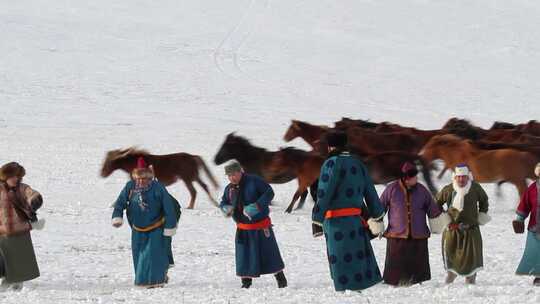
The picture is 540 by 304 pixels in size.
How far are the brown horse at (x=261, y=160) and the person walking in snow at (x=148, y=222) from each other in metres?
6.25

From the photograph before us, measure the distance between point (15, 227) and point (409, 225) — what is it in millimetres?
3671

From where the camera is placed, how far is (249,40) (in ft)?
175

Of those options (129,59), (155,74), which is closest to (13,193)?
(155,74)

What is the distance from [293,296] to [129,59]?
39777 millimetres

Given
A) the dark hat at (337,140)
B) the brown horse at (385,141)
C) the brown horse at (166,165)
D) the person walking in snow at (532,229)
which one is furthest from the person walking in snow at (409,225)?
the brown horse at (385,141)

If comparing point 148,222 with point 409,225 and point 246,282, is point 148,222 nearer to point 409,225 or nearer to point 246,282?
point 246,282

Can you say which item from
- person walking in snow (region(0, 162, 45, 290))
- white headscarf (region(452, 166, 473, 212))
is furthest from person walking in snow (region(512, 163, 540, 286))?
person walking in snow (region(0, 162, 45, 290))

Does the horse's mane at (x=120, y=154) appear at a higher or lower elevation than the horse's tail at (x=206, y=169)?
higher

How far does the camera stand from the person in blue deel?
920 cm

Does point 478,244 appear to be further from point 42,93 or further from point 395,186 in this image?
point 42,93

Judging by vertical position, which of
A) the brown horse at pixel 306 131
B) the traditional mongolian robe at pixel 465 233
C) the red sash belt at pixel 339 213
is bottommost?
the traditional mongolian robe at pixel 465 233

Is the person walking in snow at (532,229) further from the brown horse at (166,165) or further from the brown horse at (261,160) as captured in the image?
the brown horse at (166,165)

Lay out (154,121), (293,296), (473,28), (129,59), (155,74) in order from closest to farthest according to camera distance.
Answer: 1. (293,296)
2. (154,121)
3. (155,74)
4. (129,59)
5. (473,28)

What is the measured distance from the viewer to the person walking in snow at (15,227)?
9.14 meters
